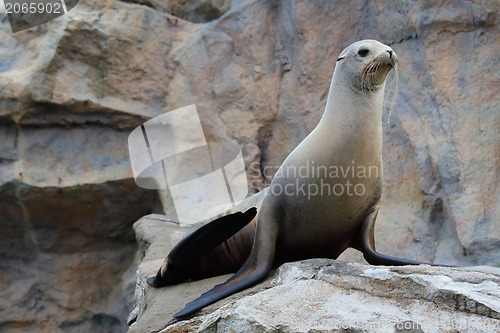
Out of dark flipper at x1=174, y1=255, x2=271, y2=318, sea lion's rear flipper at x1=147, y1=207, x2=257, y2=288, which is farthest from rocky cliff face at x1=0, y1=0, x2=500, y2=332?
dark flipper at x1=174, y1=255, x2=271, y2=318

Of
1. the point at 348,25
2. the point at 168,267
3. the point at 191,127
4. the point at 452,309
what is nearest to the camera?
the point at 452,309

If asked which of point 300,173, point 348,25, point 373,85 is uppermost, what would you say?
point 348,25

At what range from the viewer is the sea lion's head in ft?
8.43

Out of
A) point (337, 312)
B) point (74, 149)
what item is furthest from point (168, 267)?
Result: point (74, 149)

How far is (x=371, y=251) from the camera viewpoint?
8.37 feet

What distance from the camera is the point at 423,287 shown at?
2.05 meters

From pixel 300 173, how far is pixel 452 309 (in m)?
0.87

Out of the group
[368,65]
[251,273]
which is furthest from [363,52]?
[251,273]

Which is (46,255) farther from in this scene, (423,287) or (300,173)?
(423,287)

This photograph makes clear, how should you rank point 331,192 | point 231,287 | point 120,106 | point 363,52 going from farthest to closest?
1. point 120,106
2. point 363,52
3. point 331,192
4. point 231,287

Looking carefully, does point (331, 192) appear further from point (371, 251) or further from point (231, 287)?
point (231, 287)

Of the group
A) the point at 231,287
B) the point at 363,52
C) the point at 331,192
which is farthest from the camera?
the point at 363,52

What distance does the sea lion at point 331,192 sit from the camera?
2.51 metres

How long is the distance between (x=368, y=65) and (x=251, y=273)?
104 cm
